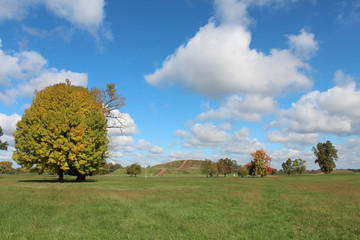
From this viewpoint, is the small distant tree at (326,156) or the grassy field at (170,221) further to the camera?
the small distant tree at (326,156)

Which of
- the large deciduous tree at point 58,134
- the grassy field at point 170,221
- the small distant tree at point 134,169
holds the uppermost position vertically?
the large deciduous tree at point 58,134

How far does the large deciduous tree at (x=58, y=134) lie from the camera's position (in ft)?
118

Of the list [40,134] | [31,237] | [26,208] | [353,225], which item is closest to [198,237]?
[31,237]

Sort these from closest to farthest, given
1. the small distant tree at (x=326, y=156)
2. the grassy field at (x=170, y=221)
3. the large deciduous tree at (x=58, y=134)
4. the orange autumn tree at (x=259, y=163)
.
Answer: the grassy field at (x=170, y=221)
the large deciduous tree at (x=58, y=134)
the orange autumn tree at (x=259, y=163)
the small distant tree at (x=326, y=156)

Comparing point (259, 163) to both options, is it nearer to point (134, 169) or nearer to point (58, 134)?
point (134, 169)

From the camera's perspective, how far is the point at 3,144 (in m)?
57.5

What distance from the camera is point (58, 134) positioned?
36125 millimetres

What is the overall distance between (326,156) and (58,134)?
107661mm

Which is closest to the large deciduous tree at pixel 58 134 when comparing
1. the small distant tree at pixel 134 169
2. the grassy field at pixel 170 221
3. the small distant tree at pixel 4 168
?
the grassy field at pixel 170 221

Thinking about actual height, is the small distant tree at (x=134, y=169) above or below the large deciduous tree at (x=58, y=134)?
below

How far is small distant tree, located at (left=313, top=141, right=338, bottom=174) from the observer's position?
339 ft

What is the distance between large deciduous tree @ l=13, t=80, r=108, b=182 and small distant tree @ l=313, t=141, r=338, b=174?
3889 inches

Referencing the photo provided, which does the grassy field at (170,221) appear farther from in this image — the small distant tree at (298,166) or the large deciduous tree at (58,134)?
the small distant tree at (298,166)

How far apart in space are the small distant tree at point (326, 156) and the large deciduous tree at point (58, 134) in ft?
324
